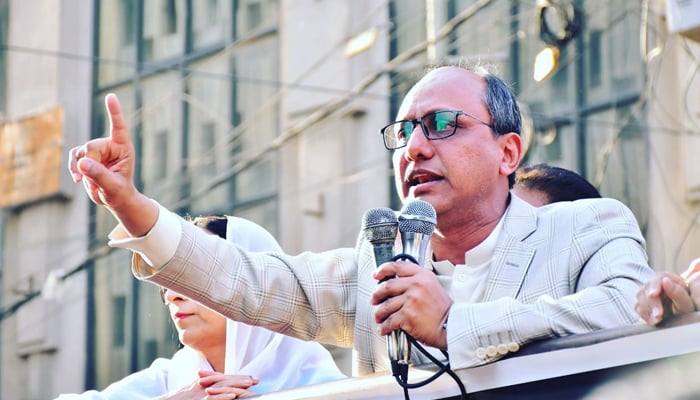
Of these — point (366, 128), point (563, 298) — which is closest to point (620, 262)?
point (563, 298)

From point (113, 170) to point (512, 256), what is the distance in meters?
1.11

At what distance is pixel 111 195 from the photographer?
414cm

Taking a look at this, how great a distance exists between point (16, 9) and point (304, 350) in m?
13.5

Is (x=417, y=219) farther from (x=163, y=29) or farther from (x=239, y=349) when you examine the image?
(x=163, y=29)

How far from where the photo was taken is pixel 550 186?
18.6ft

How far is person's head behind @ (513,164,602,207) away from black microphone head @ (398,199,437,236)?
63.9 inches

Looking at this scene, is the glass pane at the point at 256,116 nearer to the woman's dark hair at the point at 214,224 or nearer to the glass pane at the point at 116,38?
the glass pane at the point at 116,38

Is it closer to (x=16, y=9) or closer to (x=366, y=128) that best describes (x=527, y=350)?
(x=366, y=128)

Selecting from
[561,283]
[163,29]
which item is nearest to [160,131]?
[163,29]

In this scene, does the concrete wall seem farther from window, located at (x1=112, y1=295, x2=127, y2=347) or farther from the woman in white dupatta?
the woman in white dupatta

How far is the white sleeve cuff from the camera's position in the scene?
432 cm

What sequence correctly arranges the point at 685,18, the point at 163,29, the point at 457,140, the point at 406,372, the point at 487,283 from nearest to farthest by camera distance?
the point at 406,372, the point at 487,283, the point at 457,140, the point at 685,18, the point at 163,29

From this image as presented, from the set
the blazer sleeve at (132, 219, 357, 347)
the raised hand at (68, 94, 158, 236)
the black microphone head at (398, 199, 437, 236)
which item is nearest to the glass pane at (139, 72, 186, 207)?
the blazer sleeve at (132, 219, 357, 347)

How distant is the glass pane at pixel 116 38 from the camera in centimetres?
1739
